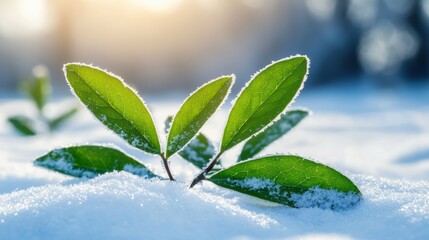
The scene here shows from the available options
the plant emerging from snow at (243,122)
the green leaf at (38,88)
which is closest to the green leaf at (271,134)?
the plant emerging from snow at (243,122)

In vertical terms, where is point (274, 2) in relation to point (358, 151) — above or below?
above

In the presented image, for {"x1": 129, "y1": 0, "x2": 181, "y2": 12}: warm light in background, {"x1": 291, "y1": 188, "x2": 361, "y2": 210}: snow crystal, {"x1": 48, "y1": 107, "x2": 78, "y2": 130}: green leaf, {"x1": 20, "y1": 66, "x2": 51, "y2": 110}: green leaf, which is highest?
{"x1": 129, "y1": 0, "x2": 181, "y2": 12}: warm light in background

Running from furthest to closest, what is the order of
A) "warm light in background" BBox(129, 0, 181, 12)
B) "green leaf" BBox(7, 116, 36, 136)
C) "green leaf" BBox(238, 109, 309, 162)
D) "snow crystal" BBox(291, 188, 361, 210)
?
"warm light in background" BBox(129, 0, 181, 12) → "green leaf" BBox(7, 116, 36, 136) → "green leaf" BBox(238, 109, 309, 162) → "snow crystal" BBox(291, 188, 361, 210)

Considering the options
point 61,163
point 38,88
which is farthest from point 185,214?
point 38,88

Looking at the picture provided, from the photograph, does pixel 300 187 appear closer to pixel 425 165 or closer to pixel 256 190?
pixel 256 190

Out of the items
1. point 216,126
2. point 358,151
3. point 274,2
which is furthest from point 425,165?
point 274,2

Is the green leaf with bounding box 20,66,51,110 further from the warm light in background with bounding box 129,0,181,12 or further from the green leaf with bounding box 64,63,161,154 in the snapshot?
the warm light in background with bounding box 129,0,181,12

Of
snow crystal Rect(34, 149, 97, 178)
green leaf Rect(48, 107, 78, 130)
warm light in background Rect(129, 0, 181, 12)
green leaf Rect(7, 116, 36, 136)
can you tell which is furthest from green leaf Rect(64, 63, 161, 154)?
warm light in background Rect(129, 0, 181, 12)
